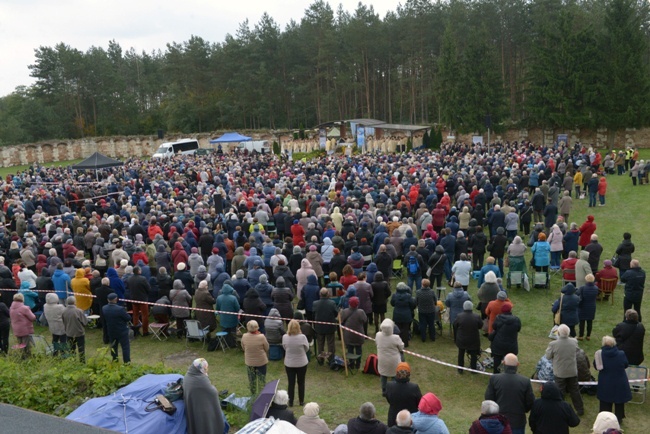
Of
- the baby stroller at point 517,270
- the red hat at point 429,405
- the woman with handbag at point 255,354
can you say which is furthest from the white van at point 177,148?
the red hat at point 429,405

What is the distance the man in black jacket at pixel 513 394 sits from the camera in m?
7.19

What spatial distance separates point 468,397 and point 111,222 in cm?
1288

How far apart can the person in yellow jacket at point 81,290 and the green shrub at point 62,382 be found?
410 centimetres

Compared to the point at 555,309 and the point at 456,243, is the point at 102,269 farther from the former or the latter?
the point at 555,309

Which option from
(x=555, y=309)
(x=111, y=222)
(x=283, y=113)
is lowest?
(x=555, y=309)

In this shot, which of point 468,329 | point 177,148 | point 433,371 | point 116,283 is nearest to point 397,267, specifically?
point 433,371

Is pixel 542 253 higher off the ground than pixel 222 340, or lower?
higher

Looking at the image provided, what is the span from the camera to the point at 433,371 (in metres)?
10.3

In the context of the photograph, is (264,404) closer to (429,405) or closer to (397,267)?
(429,405)

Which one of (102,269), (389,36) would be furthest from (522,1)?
(102,269)

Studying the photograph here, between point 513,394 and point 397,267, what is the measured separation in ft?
25.7

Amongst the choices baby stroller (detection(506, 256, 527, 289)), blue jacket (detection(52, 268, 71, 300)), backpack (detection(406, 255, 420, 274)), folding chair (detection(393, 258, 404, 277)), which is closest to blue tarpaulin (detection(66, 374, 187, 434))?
blue jacket (detection(52, 268, 71, 300))

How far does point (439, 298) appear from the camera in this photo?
45.8ft

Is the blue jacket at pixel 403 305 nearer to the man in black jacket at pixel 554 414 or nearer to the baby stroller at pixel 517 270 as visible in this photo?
the man in black jacket at pixel 554 414
